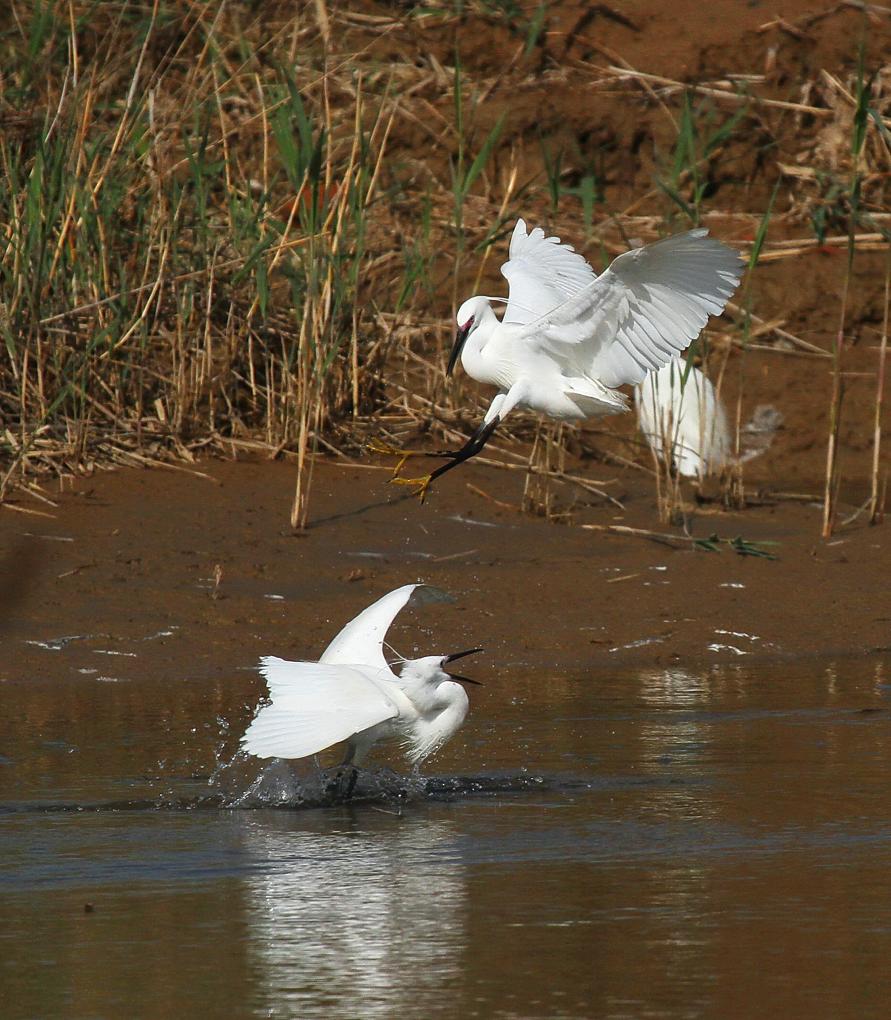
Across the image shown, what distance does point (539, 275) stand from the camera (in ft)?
23.9

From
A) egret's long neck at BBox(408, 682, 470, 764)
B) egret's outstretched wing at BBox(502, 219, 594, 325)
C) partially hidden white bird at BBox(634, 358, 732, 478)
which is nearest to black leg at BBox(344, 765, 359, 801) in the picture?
egret's long neck at BBox(408, 682, 470, 764)

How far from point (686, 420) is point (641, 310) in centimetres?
362

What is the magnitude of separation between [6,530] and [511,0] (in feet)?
22.4

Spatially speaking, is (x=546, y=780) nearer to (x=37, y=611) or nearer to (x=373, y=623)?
(x=373, y=623)

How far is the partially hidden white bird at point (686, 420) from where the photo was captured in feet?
29.2

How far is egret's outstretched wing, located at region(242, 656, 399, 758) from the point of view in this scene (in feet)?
15.6

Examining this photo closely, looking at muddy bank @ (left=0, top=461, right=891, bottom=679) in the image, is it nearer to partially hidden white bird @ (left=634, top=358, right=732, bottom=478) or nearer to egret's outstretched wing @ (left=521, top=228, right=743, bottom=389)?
partially hidden white bird @ (left=634, top=358, right=732, bottom=478)

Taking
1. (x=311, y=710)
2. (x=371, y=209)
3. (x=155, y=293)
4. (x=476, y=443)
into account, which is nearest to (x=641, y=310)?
(x=476, y=443)

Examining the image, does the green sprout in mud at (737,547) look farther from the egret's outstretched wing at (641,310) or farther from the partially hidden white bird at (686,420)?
the egret's outstretched wing at (641,310)

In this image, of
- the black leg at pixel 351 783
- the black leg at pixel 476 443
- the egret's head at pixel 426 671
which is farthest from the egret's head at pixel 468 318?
the black leg at pixel 351 783

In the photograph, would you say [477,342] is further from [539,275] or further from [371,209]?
[371,209]

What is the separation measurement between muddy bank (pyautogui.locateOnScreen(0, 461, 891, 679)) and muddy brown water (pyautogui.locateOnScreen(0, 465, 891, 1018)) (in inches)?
0.7

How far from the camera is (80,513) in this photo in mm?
7902

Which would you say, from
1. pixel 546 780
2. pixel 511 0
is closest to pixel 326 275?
pixel 546 780
